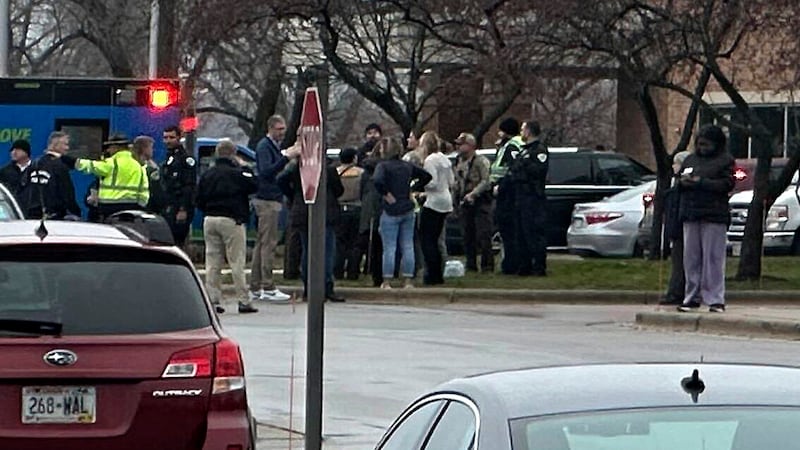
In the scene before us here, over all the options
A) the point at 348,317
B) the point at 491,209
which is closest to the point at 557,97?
the point at 491,209

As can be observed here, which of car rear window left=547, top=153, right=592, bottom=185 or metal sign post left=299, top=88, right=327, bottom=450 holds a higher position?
car rear window left=547, top=153, right=592, bottom=185

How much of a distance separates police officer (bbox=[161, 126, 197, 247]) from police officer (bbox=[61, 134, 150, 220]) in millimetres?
685

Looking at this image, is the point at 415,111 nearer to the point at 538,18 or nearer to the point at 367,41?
the point at 367,41

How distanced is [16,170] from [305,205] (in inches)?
126

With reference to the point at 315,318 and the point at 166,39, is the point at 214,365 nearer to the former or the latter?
the point at 315,318

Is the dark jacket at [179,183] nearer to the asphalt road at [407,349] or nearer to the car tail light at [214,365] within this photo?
the asphalt road at [407,349]

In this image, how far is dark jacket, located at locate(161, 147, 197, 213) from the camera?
21500 millimetres

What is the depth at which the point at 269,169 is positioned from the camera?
21.0 meters

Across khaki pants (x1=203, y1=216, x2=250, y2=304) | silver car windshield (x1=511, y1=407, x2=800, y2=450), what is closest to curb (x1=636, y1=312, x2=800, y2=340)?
khaki pants (x1=203, y1=216, x2=250, y2=304)

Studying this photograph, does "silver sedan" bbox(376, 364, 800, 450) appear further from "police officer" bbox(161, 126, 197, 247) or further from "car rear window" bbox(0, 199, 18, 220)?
"police officer" bbox(161, 126, 197, 247)

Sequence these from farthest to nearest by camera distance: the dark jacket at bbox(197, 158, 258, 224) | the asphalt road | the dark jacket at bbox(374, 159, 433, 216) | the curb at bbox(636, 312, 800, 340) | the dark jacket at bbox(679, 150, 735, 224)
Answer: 1. the dark jacket at bbox(374, 159, 433, 216)
2. the dark jacket at bbox(197, 158, 258, 224)
3. the dark jacket at bbox(679, 150, 735, 224)
4. the curb at bbox(636, 312, 800, 340)
5. the asphalt road

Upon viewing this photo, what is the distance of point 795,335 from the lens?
56.5ft

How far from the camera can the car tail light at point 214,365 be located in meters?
8.36

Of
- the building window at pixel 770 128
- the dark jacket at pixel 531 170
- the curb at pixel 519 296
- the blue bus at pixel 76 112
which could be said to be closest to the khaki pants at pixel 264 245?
the curb at pixel 519 296
